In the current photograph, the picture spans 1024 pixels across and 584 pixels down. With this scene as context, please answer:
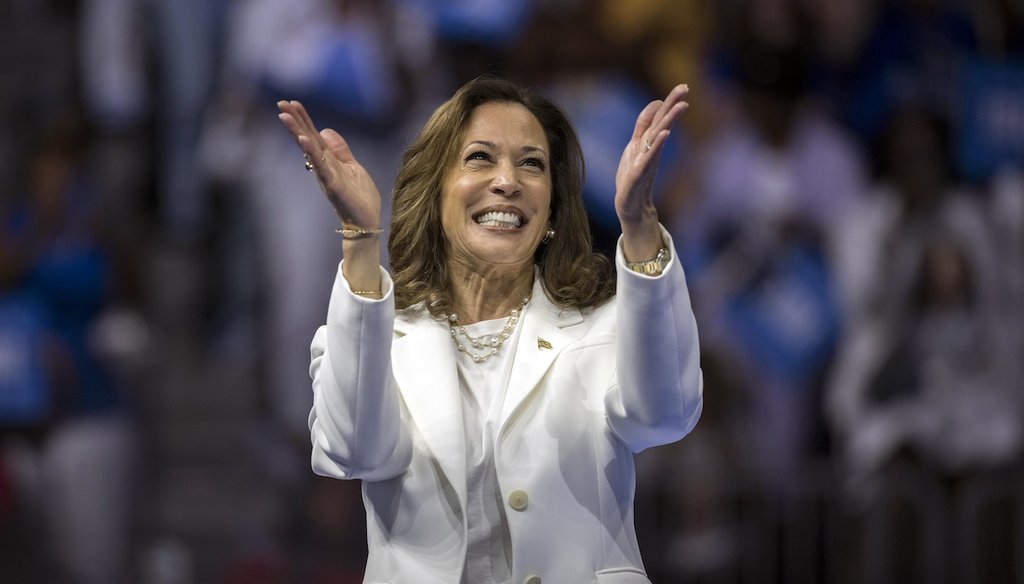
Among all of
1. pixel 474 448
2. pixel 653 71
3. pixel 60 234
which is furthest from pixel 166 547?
pixel 474 448

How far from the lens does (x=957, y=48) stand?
7.04 metres

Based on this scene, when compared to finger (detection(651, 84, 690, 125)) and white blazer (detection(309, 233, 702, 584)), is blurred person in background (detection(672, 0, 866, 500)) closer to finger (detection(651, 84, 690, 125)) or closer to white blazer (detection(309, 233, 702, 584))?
white blazer (detection(309, 233, 702, 584))

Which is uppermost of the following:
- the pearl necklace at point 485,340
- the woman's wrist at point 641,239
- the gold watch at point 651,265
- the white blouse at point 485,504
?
the woman's wrist at point 641,239

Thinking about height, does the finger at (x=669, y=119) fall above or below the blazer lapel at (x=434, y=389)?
above

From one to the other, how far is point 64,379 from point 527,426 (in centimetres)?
478

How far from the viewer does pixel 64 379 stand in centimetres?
649

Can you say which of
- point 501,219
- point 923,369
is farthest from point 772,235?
point 501,219

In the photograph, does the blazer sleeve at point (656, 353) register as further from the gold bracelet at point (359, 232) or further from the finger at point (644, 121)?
the gold bracelet at point (359, 232)

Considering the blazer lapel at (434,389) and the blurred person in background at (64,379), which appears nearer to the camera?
the blazer lapel at (434,389)

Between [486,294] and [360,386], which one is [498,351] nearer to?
[486,294]

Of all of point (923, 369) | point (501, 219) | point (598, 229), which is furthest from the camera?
point (923, 369)

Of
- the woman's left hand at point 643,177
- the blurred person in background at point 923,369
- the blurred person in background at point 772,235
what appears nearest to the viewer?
the woman's left hand at point 643,177

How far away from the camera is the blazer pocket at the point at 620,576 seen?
2285 mm

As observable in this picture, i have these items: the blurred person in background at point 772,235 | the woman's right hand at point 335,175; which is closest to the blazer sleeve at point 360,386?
the woman's right hand at point 335,175
